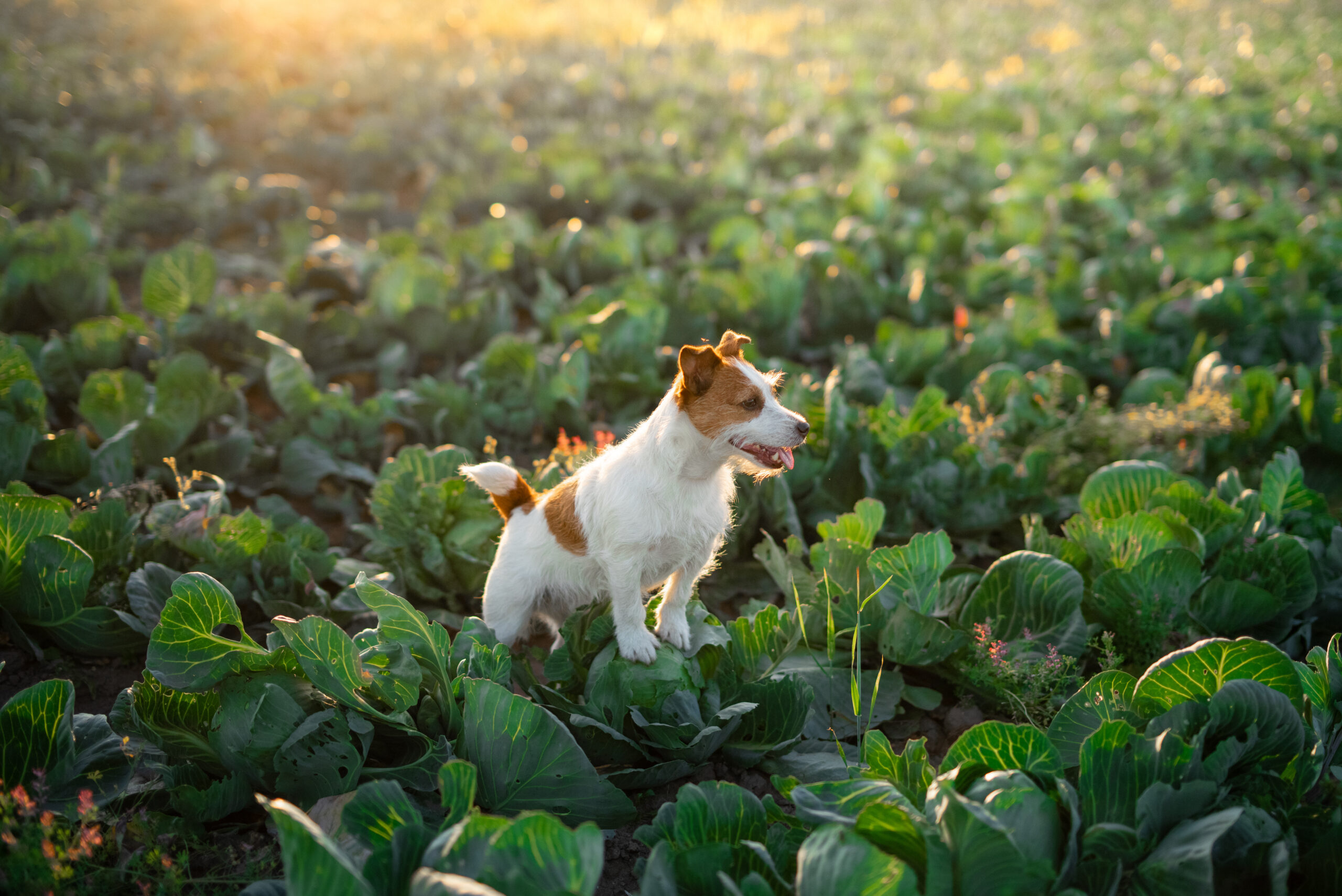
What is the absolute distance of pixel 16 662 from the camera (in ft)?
9.29

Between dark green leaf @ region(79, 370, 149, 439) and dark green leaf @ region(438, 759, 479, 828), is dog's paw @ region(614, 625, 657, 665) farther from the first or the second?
dark green leaf @ region(79, 370, 149, 439)

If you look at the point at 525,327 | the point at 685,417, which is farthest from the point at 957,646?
the point at 525,327

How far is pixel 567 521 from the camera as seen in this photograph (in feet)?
7.87

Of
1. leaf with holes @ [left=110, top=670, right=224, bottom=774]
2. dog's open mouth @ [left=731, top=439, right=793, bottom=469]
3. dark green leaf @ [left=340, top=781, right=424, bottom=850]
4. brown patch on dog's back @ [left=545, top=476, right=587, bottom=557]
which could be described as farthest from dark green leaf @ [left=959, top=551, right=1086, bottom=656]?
leaf with holes @ [left=110, top=670, right=224, bottom=774]

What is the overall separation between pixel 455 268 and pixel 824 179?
419 centimetres

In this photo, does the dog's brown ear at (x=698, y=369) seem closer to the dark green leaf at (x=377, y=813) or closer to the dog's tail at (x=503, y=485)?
the dog's tail at (x=503, y=485)

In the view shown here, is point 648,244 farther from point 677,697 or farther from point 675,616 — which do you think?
point 677,697

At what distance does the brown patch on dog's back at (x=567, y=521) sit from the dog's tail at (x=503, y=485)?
0.19 metres

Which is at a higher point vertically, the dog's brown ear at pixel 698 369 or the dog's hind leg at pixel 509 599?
the dog's brown ear at pixel 698 369

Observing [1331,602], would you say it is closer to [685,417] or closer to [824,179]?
[685,417]

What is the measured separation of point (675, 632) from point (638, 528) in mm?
454

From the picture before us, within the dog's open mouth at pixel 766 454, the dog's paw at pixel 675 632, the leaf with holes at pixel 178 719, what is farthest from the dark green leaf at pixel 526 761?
the dog's open mouth at pixel 766 454

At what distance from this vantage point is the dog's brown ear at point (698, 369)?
2084mm

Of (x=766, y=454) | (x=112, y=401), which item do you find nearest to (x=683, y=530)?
(x=766, y=454)
